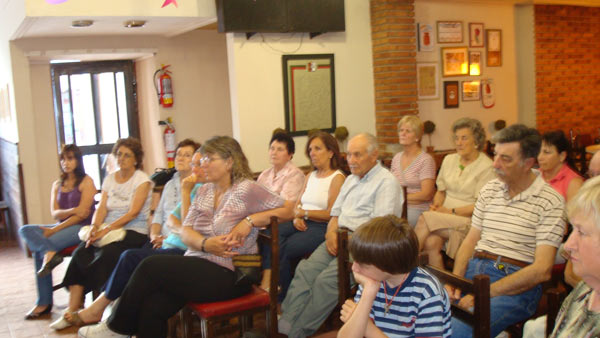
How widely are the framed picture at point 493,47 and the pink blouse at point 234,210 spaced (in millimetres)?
5160

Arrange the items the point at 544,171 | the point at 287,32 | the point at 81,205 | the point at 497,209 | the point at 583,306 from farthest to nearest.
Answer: the point at 287,32 → the point at 81,205 → the point at 544,171 → the point at 497,209 → the point at 583,306

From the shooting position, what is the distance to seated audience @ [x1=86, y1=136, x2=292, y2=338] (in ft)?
10.4

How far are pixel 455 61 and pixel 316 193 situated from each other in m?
3.83

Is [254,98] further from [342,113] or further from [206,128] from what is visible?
[206,128]

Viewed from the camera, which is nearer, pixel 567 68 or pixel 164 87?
pixel 164 87

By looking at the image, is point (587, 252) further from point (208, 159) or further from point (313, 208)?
point (313, 208)

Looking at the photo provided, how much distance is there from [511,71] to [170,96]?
4396 mm

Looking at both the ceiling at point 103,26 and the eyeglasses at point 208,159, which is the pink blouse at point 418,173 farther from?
the ceiling at point 103,26

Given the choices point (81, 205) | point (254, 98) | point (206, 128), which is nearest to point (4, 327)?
point (81, 205)

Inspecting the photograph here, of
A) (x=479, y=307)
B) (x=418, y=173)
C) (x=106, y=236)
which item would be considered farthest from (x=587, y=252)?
(x=106, y=236)

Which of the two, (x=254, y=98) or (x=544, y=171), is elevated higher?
(x=254, y=98)

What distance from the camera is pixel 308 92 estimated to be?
6.61m

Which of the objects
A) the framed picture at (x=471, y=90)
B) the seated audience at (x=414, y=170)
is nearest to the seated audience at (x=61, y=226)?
the seated audience at (x=414, y=170)

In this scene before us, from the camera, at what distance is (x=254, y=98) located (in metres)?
6.34
